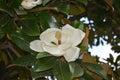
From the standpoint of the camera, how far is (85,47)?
1.13 metres

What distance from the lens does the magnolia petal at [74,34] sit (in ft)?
3.50

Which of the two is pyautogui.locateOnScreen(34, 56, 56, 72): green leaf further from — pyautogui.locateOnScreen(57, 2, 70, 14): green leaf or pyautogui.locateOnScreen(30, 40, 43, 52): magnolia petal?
pyautogui.locateOnScreen(57, 2, 70, 14): green leaf

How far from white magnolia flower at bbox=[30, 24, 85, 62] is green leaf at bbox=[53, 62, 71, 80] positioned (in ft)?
0.09

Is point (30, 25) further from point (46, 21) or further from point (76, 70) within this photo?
point (76, 70)

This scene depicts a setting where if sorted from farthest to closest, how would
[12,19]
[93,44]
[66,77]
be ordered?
[93,44] → [12,19] → [66,77]

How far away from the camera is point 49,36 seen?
1.08m

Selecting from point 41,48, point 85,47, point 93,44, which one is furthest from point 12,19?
point 93,44

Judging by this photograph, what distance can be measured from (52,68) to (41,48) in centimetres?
7

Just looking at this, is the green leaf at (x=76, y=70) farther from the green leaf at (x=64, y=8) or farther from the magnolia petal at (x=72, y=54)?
the green leaf at (x=64, y=8)

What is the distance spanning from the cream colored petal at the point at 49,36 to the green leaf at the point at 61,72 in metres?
0.07

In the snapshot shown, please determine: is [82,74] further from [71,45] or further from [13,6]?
[13,6]

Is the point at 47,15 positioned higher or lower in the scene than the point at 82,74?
higher

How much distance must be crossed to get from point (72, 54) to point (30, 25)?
185 mm

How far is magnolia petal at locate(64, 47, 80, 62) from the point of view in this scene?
1.06 metres
